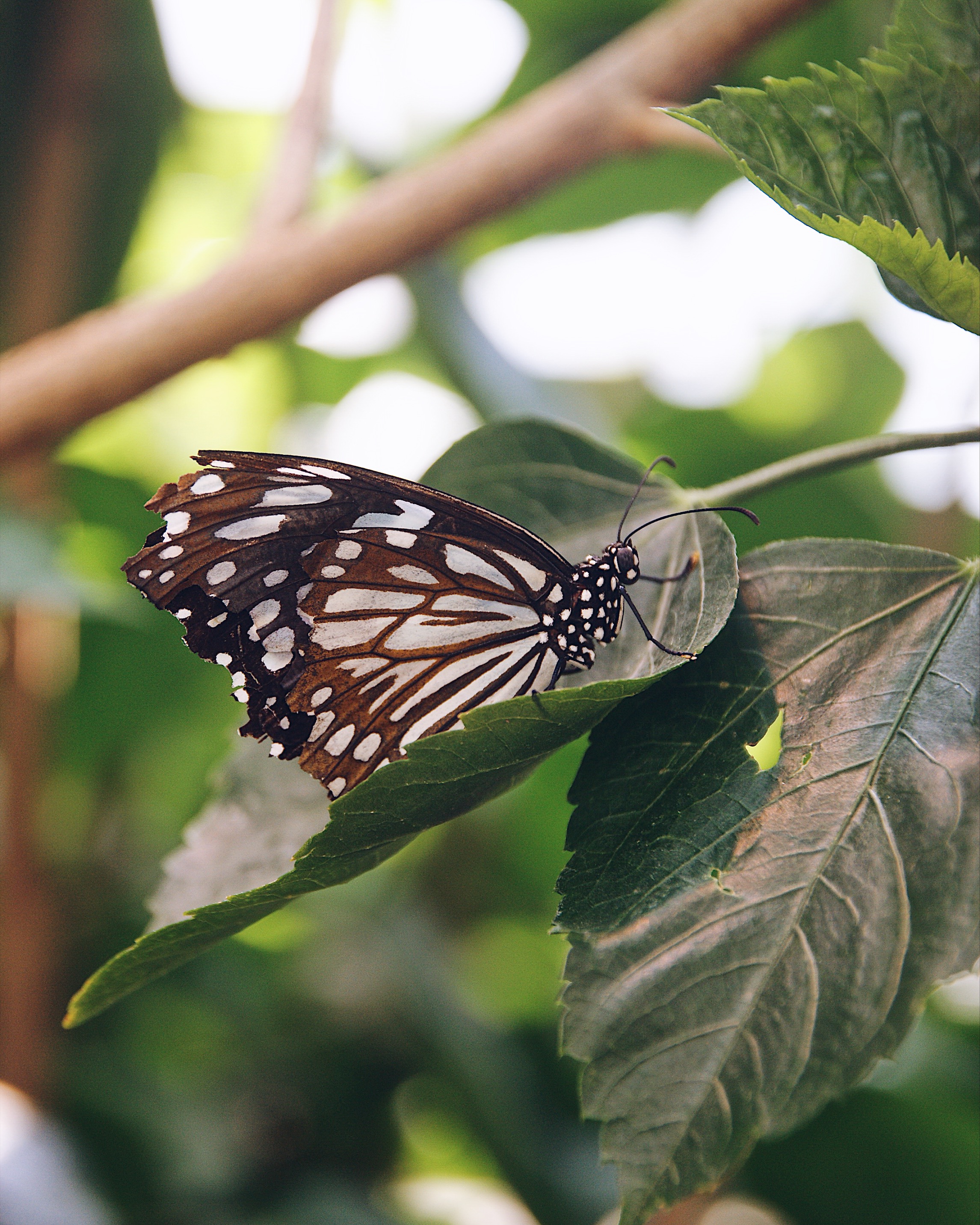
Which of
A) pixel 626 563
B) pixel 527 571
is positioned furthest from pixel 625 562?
pixel 527 571

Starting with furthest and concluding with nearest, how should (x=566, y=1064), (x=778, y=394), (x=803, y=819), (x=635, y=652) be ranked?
(x=778, y=394), (x=566, y=1064), (x=635, y=652), (x=803, y=819)

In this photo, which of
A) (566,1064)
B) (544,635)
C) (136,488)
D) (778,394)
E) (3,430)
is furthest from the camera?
(778,394)

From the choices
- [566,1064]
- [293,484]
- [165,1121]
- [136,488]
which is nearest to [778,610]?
[293,484]

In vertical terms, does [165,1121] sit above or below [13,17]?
below

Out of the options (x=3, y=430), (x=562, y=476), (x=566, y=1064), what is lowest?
(x=566, y=1064)

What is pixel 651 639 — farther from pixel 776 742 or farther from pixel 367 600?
pixel 367 600

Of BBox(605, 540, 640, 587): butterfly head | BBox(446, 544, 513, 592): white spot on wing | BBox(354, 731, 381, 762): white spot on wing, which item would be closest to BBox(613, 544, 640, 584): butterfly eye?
BBox(605, 540, 640, 587): butterfly head

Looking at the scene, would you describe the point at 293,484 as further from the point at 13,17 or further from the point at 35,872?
the point at 13,17
